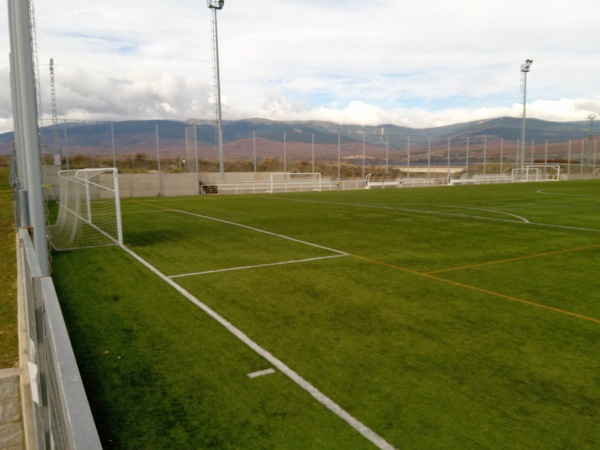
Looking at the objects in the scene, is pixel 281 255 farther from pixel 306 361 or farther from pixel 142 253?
pixel 306 361

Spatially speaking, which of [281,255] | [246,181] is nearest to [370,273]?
[281,255]

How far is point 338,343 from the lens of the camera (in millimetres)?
5598

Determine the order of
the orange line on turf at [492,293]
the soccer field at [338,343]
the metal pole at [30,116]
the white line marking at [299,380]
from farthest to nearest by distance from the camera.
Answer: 1. the orange line on turf at [492,293]
2. the metal pole at [30,116]
3. the soccer field at [338,343]
4. the white line marking at [299,380]

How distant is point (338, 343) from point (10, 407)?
3.98 m

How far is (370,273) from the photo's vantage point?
29.4 feet

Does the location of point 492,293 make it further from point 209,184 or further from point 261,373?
point 209,184

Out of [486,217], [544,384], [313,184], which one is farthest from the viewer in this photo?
[313,184]

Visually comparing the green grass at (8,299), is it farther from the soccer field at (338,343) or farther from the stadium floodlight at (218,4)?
the stadium floodlight at (218,4)

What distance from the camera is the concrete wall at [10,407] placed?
567 centimetres

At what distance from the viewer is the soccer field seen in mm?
3900

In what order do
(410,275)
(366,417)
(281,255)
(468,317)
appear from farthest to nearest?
(281,255)
(410,275)
(468,317)
(366,417)

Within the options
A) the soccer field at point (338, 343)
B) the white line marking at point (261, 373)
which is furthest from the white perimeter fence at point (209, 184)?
the white line marking at point (261, 373)

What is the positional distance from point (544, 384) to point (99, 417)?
161 inches

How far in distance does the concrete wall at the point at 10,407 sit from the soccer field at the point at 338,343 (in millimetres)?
820
